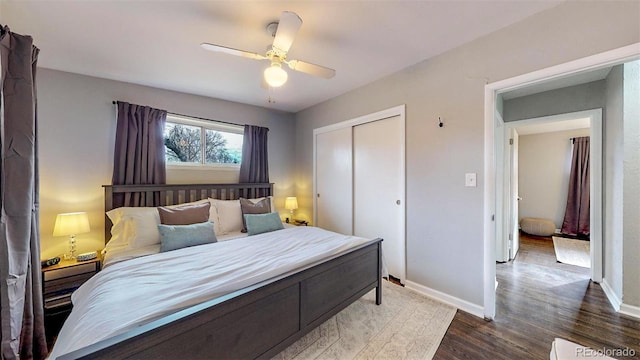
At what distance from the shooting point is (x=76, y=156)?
8.36ft

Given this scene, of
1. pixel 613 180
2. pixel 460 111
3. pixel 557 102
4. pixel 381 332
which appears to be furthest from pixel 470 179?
pixel 557 102

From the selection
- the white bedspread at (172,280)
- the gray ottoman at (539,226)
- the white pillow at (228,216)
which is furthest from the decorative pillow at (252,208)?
the gray ottoman at (539,226)

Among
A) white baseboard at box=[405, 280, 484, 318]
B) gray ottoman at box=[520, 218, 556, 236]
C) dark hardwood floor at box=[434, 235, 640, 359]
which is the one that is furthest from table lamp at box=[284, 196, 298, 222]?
gray ottoman at box=[520, 218, 556, 236]

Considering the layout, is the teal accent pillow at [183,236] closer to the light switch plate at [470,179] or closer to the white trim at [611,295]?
the light switch plate at [470,179]

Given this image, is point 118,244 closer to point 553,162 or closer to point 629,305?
point 629,305

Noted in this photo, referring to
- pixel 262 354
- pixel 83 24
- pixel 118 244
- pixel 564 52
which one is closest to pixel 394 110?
pixel 564 52

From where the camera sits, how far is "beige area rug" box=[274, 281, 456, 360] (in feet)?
5.46

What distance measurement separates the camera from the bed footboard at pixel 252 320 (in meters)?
0.95

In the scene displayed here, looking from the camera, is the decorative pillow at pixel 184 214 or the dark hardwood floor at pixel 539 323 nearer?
the dark hardwood floor at pixel 539 323

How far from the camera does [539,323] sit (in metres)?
2.00

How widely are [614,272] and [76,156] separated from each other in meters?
5.72

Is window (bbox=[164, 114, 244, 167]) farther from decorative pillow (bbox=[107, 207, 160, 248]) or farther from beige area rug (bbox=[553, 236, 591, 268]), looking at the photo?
beige area rug (bbox=[553, 236, 591, 268])

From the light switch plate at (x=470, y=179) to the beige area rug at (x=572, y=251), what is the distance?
2708 mm

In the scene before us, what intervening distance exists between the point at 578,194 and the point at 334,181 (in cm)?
538
